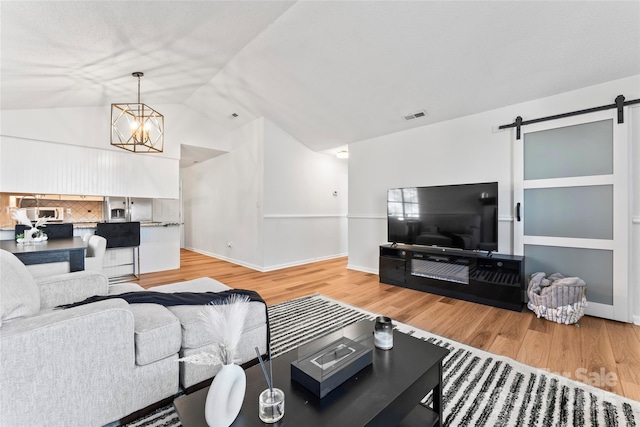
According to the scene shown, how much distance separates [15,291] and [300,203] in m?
4.52

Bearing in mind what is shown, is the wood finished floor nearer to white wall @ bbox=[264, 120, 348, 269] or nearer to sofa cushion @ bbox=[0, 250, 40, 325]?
white wall @ bbox=[264, 120, 348, 269]

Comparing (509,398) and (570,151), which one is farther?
(570,151)

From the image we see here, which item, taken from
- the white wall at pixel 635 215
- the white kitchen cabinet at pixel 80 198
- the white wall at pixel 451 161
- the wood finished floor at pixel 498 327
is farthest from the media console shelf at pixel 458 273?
the white kitchen cabinet at pixel 80 198

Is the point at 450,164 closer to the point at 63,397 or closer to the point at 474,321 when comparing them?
the point at 474,321

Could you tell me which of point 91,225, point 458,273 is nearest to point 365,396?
point 458,273

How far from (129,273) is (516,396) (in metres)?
5.65

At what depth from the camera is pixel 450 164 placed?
12.6ft

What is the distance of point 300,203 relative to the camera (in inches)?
223

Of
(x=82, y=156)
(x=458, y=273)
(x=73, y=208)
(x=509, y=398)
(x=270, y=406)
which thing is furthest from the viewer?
(x=73, y=208)

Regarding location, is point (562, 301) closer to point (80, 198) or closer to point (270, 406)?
point (270, 406)

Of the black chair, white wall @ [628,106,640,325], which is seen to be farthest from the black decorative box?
the black chair

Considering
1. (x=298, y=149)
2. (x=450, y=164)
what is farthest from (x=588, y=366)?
(x=298, y=149)

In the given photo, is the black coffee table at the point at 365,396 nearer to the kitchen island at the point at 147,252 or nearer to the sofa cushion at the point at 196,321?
the sofa cushion at the point at 196,321

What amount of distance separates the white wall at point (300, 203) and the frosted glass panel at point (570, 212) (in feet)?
12.4
